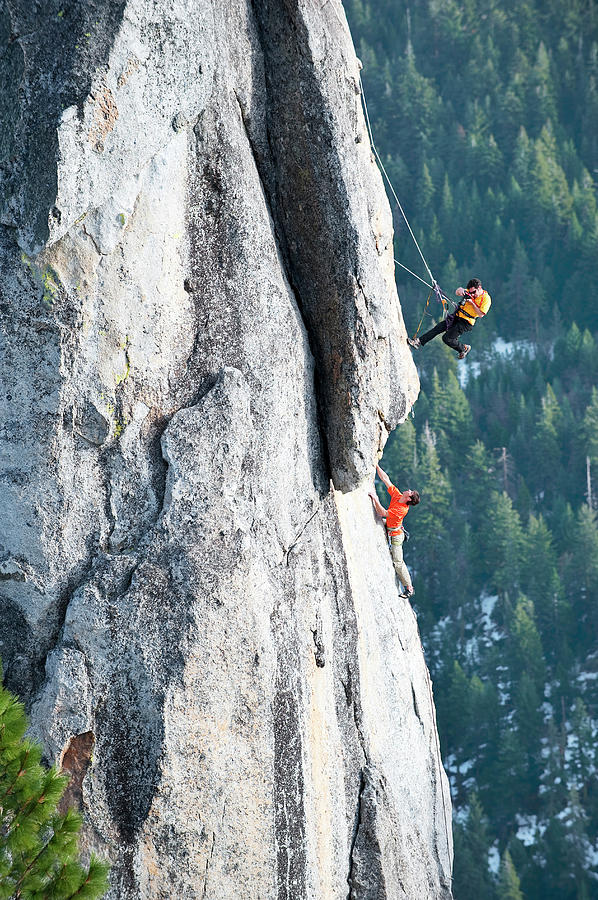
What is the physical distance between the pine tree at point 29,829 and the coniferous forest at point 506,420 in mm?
49740

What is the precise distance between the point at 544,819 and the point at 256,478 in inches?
2173

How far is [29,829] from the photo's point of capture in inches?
293

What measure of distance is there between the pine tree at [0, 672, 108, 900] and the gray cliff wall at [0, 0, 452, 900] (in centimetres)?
104

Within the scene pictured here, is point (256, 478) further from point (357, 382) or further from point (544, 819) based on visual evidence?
point (544, 819)

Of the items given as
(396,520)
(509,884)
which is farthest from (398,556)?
(509,884)

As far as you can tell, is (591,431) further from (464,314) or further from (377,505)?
(377,505)

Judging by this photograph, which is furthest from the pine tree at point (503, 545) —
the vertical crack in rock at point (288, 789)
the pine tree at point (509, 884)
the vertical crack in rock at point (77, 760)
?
the vertical crack in rock at point (77, 760)

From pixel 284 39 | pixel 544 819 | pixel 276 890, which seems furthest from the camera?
pixel 544 819

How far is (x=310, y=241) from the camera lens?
1058 centimetres

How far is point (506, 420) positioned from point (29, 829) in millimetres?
81005

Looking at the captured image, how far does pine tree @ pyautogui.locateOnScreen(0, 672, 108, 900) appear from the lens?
747 centimetres

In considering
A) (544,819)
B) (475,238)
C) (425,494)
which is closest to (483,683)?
(544,819)

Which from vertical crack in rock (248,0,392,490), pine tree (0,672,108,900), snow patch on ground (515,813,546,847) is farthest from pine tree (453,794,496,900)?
pine tree (0,672,108,900)

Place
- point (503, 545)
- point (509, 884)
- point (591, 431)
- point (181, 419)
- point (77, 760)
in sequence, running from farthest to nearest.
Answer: point (591, 431) → point (503, 545) → point (509, 884) → point (181, 419) → point (77, 760)
